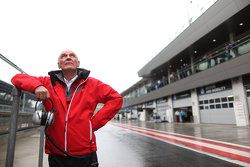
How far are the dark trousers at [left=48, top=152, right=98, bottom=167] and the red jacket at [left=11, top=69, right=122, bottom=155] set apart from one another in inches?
2.2

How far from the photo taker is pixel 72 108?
2.09 meters

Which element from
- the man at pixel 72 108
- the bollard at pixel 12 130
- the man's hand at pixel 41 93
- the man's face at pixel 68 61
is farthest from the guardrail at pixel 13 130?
the man's face at pixel 68 61

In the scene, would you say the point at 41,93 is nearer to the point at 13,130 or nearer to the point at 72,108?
the point at 72,108

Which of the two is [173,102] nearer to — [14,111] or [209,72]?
[209,72]

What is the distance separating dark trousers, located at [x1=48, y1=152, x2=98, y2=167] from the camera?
79.7 inches

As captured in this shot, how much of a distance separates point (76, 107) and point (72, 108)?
0.04 metres

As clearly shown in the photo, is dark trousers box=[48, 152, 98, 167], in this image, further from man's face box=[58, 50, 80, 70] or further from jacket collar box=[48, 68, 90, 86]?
man's face box=[58, 50, 80, 70]

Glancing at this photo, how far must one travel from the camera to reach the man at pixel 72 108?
201 centimetres

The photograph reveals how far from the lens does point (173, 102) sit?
30.0m

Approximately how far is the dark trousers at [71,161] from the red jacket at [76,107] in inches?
2.2

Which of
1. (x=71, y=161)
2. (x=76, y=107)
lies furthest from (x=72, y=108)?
(x=71, y=161)

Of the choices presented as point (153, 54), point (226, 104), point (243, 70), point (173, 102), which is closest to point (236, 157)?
point (243, 70)

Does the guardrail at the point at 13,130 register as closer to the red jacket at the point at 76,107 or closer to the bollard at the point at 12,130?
the bollard at the point at 12,130

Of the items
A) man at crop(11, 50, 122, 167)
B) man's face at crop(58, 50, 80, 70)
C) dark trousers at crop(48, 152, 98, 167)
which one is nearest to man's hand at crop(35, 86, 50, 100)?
man at crop(11, 50, 122, 167)
